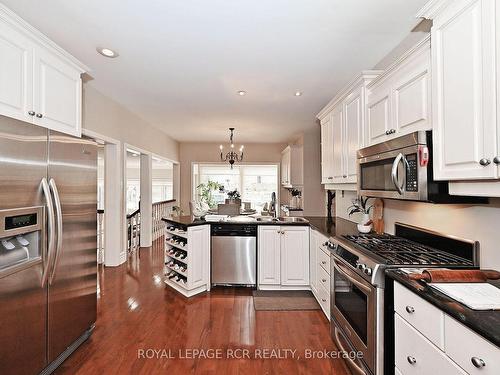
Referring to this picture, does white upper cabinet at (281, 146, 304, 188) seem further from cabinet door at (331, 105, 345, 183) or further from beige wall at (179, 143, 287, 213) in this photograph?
cabinet door at (331, 105, 345, 183)

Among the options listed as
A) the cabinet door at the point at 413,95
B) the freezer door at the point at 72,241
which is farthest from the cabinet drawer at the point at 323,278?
the freezer door at the point at 72,241

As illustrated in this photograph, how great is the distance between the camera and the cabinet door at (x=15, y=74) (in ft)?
5.74

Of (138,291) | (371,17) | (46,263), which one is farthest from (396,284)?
(138,291)

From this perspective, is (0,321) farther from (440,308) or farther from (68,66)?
(440,308)

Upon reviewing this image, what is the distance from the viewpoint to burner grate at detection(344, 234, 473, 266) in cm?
173

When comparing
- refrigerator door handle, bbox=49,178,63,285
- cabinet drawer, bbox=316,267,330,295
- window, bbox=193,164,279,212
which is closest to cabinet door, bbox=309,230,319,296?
cabinet drawer, bbox=316,267,330,295

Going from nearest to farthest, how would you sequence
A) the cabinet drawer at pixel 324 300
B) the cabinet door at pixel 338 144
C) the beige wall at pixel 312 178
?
1. the cabinet drawer at pixel 324 300
2. the cabinet door at pixel 338 144
3. the beige wall at pixel 312 178

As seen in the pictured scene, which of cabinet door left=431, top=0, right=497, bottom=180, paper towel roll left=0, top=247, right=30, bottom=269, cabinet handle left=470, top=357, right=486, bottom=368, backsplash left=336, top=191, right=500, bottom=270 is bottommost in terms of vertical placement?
cabinet handle left=470, top=357, right=486, bottom=368

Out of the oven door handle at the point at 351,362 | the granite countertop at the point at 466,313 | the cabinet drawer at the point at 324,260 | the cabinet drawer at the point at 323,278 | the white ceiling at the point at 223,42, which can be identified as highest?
the white ceiling at the point at 223,42

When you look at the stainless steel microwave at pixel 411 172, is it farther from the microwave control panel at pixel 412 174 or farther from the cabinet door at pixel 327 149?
the cabinet door at pixel 327 149

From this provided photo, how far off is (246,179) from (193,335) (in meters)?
6.59

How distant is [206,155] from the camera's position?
859 centimetres

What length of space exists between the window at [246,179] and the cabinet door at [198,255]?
528 cm

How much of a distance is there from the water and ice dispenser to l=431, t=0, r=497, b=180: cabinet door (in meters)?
2.38
